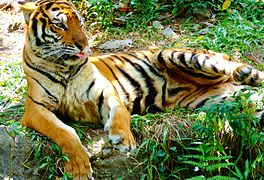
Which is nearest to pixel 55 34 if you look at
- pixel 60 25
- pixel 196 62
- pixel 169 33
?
pixel 60 25

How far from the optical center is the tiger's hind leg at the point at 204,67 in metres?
3.92

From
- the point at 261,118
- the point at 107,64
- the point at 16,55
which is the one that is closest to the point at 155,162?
the point at 261,118

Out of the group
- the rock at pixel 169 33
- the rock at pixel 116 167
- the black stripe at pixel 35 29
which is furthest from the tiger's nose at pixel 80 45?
the rock at pixel 169 33

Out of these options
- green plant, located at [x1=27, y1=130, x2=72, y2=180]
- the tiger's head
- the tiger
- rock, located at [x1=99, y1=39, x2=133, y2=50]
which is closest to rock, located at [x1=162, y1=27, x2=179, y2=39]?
rock, located at [x1=99, y1=39, x2=133, y2=50]

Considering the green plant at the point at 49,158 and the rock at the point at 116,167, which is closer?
the green plant at the point at 49,158

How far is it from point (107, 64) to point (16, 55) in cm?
175

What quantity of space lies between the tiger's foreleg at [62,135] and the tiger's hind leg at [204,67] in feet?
3.79

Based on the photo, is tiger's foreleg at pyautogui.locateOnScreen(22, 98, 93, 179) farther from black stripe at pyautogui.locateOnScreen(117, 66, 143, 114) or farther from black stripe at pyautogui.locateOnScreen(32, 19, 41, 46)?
black stripe at pyautogui.locateOnScreen(117, 66, 143, 114)

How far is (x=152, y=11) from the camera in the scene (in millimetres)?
6195

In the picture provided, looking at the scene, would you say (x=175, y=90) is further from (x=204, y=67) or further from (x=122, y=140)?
(x=122, y=140)

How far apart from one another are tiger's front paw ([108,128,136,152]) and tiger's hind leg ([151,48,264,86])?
0.96 meters

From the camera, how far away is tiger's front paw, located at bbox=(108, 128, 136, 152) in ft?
11.3

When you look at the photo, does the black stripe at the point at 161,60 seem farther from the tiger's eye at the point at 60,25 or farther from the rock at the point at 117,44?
the rock at the point at 117,44

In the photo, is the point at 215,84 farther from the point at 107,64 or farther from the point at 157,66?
the point at 107,64
